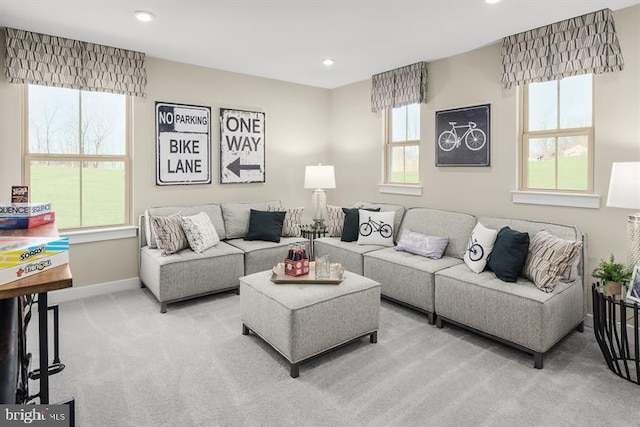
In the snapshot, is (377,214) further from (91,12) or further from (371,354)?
(91,12)

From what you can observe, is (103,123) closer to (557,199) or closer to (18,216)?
(18,216)

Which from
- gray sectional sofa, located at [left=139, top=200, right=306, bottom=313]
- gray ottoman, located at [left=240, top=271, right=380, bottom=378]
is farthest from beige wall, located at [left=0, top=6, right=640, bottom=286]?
gray ottoman, located at [left=240, top=271, right=380, bottom=378]

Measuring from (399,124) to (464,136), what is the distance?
42.4 inches

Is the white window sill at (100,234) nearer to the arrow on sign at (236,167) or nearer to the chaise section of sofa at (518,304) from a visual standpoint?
the arrow on sign at (236,167)

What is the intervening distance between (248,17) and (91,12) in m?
1.25

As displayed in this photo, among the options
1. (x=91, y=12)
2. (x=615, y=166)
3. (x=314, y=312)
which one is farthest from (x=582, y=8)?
(x=91, y=12)

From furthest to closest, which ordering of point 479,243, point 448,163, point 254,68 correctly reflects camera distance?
point 254,68, point 448,163, point 479,243

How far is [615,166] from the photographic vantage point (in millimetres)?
2748

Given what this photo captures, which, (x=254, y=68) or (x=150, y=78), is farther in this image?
(x=254, y=68)

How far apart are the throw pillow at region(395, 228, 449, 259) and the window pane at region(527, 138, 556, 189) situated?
998 millimetres

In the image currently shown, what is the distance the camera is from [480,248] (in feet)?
10.8

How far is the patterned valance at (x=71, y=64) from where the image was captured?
3.50 meters

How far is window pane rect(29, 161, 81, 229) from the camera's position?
382cm

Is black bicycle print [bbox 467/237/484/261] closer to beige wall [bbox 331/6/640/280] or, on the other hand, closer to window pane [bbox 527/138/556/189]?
beige wall [bbox 331/6/640/280]
